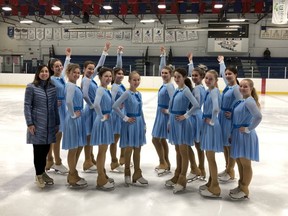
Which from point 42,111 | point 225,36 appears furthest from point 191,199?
point 225,36

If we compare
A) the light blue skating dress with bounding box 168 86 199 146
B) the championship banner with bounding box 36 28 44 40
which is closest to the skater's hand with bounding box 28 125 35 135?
the light blue skating dress with bounding box 168 86 199 146

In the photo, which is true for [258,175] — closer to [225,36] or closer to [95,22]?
[225,36]

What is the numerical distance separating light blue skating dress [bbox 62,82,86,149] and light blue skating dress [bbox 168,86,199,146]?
1120 millimetres

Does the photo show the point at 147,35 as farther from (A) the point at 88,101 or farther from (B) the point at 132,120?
(B) the point at 132,120

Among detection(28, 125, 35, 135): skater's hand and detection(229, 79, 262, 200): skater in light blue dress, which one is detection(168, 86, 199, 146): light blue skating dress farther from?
detection(28, 125, 35, 135): skater's hand

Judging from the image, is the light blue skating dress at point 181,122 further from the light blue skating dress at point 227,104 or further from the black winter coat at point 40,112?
the black winter coat at point 40,112

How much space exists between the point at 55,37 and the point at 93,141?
2525cm

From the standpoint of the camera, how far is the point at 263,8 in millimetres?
19812

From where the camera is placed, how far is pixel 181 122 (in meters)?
4.18

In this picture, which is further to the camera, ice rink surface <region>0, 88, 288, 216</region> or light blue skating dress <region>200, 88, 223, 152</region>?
light blue skating dress <region>200, 88, 223, 152</region>

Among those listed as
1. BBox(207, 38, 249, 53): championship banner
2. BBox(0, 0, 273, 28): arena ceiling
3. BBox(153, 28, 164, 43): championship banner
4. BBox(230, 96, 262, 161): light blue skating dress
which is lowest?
BBox(230, 96, 262, 161): light blue skating dress

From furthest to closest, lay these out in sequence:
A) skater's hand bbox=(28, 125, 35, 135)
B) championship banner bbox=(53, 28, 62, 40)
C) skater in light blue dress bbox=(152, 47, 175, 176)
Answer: championship banner bbox=(53, 28, 62, 40) → skater in light blue dress bbox=(152, 47, 175, 176) → skater's hand bbox=(28, 125, 35, 135)

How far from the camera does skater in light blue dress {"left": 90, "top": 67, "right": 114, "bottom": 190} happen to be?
4.10m

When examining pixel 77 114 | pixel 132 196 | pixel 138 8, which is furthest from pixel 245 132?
pixel 138 8
